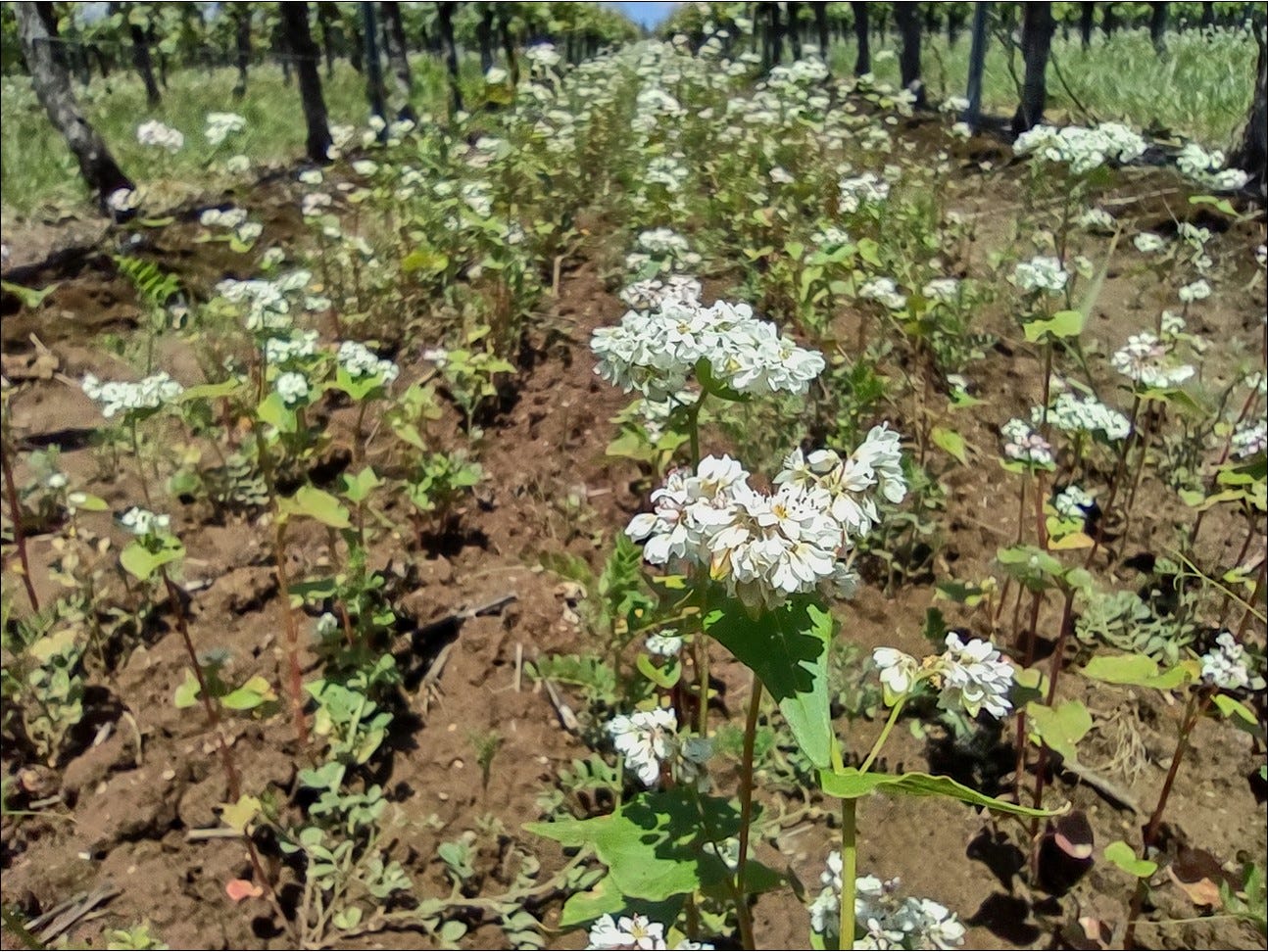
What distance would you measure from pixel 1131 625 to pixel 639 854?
200 centimetres

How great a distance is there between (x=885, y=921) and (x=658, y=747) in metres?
0.39

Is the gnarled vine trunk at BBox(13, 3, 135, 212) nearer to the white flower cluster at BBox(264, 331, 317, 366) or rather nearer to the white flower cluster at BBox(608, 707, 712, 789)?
the white flower cluster at BBox(264, 331, 317, 366)

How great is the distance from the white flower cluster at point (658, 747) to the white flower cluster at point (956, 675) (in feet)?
1.26

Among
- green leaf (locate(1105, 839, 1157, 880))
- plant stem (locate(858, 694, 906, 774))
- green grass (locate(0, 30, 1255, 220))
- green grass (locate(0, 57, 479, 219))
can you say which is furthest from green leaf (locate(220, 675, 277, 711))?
green grass (locate(0, 57, 479, 219))

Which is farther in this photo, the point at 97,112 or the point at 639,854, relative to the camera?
the point at 97,112

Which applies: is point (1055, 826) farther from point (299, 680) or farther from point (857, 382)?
point (299, 680)

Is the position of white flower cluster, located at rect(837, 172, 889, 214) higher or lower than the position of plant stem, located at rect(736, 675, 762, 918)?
higher

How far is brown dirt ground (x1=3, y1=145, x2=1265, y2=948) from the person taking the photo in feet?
6.66

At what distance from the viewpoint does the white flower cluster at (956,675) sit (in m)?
1.08

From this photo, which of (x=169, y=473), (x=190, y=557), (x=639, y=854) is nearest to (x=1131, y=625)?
(x=639, y=854)

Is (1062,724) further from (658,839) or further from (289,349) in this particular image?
(289,349)

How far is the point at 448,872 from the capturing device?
2.09 meters

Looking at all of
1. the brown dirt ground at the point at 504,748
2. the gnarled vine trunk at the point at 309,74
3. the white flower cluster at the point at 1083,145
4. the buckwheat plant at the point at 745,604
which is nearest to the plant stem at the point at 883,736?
the buckwheat plant at the point at 745,604

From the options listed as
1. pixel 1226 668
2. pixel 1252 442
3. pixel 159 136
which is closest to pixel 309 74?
pixel 159 136
